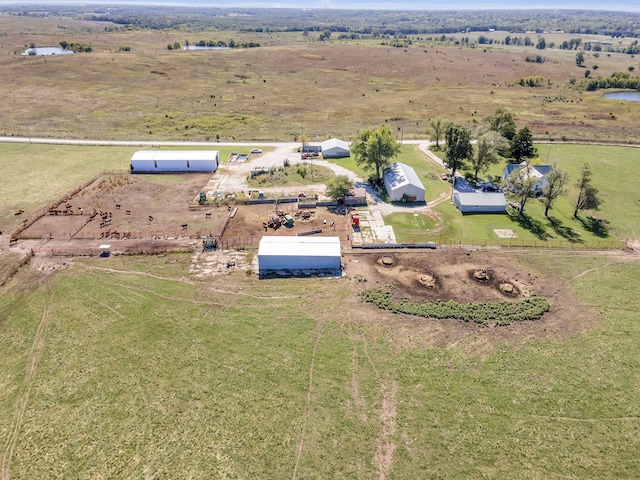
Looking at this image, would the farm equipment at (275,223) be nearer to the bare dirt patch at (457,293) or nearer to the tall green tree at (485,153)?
the bare dirt patch at (457,293)

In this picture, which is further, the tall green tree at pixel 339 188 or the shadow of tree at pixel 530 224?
the tall green tree at pixel 339 188

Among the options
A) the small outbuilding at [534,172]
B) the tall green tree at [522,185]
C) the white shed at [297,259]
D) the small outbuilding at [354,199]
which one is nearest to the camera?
the white shed at [297,259]

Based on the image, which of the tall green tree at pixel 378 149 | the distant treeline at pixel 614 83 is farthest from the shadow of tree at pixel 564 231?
the distant treeline at pixel 614 83

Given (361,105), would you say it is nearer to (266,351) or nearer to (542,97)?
(542,97)

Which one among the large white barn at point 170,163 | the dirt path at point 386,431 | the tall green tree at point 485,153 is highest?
the tall green tree at point 485,153

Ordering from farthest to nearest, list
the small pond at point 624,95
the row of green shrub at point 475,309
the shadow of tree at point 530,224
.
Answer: the small pond at point 624,95, the shadow of tree at point 530,224, the row of green shrub at point 475,309

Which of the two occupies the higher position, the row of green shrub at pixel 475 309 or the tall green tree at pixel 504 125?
the tall green tree at pixel 504 125

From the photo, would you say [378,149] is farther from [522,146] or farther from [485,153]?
[522,146]
